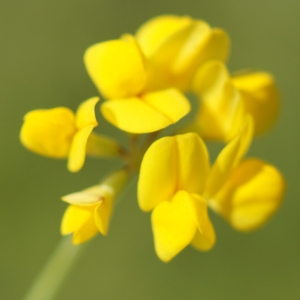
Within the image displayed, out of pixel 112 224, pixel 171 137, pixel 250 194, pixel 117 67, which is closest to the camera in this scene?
pixel 171 137

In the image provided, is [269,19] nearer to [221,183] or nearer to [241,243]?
[241,243]

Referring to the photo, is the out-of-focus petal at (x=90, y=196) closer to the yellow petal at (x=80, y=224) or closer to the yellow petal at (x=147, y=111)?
the yellow petal at (x=80, y=224)

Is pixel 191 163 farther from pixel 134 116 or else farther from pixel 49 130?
pixel 49 130

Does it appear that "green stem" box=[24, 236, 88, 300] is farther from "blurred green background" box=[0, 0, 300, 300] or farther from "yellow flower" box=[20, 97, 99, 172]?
"blurred green background" box=[0, 0, 300, 300]

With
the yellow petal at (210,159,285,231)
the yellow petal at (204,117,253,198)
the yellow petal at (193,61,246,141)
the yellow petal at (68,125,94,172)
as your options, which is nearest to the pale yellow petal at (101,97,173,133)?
the yellow petal at (68,125,94,172)

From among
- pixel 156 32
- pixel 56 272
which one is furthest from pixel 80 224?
pixel 156 32

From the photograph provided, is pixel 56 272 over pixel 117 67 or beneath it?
beneath
